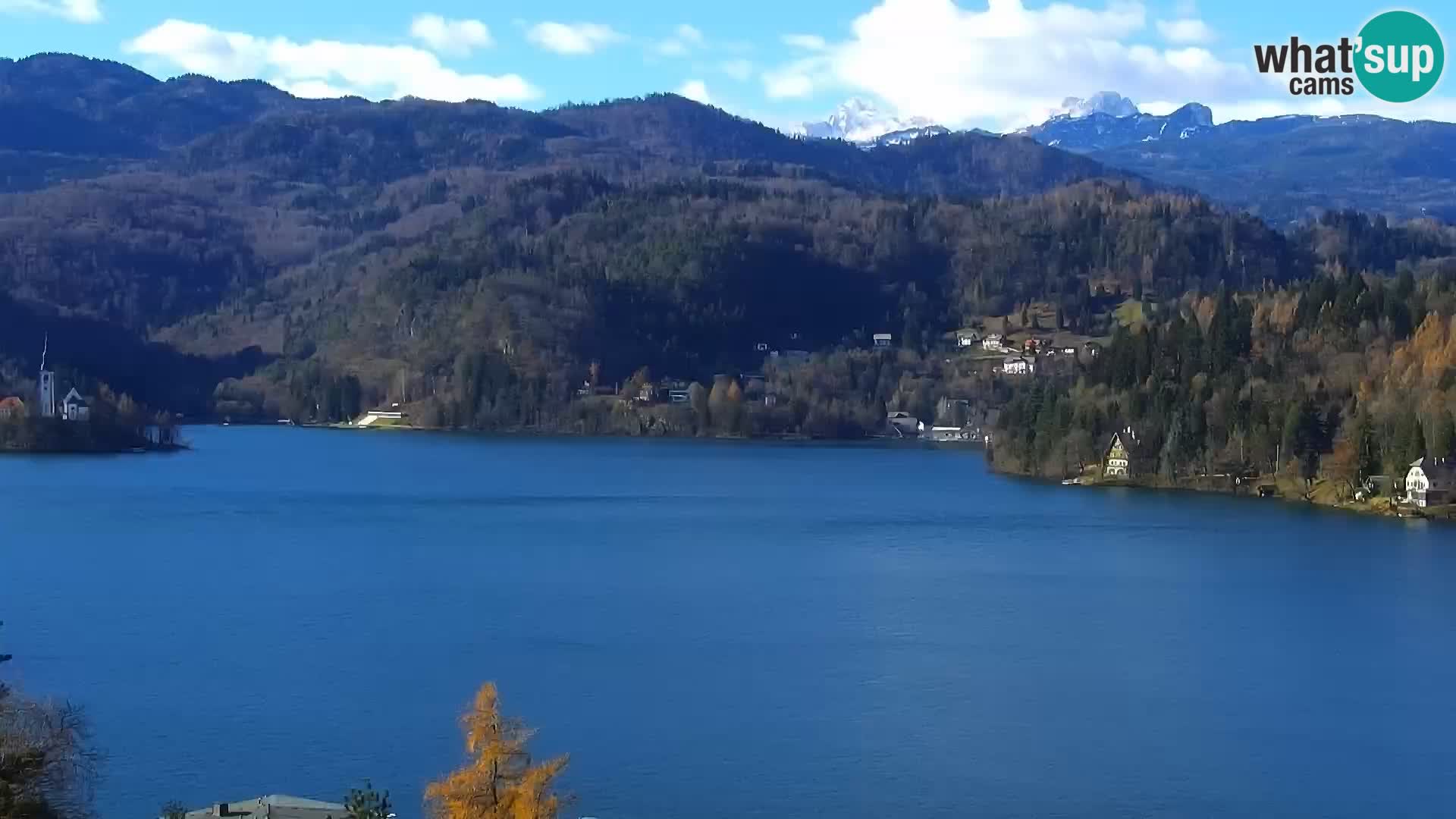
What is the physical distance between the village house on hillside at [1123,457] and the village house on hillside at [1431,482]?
9.22 meters

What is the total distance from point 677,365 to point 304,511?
50114 millimetres

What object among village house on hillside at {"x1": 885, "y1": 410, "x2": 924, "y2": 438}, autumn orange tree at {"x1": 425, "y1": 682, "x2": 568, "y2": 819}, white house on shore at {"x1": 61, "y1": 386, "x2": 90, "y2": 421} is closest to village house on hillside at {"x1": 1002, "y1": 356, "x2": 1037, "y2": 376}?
village house on hillside at {"x1": 885, "y1": 410, "x2": 924, "y2": 438}

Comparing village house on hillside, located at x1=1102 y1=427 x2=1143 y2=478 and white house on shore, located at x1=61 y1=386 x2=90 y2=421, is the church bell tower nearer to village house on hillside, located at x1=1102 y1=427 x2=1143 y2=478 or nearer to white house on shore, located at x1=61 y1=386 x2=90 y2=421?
white house on shore, located at x1=61 y1=386 x2=90 y2=421

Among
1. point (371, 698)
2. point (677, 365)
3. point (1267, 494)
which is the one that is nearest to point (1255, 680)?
point (371, 698)

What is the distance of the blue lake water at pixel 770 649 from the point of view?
56.7ft

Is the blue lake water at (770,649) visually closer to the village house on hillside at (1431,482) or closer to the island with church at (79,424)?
the village house on hillside at (1431,482)

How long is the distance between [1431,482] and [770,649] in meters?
22.3

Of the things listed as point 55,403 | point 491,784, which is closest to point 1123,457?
point 55,403

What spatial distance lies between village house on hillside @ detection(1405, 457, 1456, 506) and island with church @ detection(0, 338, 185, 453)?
42.3 metres

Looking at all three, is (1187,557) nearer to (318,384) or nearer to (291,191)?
(318,384)

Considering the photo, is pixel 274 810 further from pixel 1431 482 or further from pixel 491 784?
pixel 1431 482

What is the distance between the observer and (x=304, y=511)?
42.6 meters

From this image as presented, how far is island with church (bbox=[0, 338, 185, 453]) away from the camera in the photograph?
65.2 metres

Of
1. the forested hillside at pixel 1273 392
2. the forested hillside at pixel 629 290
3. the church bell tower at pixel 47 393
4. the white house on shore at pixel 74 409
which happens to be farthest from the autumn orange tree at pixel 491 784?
the white house on shore at pixel 74 409
